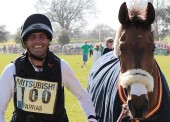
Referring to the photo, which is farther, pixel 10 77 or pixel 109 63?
pixel 109 63

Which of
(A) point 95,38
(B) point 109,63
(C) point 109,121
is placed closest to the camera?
(C) point 109,121

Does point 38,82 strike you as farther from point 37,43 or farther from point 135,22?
point 135,22

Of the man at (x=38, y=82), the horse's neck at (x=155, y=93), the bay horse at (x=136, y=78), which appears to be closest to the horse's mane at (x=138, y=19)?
the bay horse at (x=136, y=78)

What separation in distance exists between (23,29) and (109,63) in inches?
111

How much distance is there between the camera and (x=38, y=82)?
325cm

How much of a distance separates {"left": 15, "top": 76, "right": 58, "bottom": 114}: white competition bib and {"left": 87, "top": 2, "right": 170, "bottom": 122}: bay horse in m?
0.77

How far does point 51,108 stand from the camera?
10.8ft

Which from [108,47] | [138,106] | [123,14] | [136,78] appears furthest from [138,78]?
[108,47]

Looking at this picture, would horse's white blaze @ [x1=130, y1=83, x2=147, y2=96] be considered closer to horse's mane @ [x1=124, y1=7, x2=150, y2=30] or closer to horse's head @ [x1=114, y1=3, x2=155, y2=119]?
horse's head @ [x1=114, y1=3, x2=155, y2=119]

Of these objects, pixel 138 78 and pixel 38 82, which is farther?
pixel 138 78

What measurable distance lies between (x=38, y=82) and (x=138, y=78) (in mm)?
915

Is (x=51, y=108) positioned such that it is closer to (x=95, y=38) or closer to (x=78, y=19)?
(x=78, y=19)

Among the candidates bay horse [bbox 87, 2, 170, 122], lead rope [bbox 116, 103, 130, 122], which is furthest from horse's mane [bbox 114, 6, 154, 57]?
lead rope [bbox 116, 103, 130, 122]

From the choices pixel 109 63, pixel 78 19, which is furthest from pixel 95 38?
pixel 109 63
